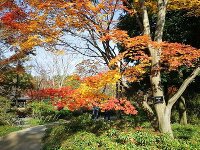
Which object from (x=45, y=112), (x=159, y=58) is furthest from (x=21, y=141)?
(x=45, y=112)

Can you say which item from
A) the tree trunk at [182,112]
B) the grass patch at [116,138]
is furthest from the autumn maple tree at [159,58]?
the tree trunk at [182,112]

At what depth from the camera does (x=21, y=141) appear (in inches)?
604

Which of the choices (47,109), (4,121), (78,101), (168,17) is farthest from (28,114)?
(78,101)

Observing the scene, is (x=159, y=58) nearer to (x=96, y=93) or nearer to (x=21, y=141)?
(x=96, y=93)

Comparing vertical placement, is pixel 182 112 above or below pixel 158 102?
below

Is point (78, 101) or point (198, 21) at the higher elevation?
point (198, 21)

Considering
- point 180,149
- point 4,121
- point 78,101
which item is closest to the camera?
point 180,149

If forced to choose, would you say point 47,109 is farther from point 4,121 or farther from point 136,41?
point 136,41

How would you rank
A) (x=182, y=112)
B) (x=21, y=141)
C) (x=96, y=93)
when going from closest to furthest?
(x=96, y=93), (x=21, y=141), (x=182, y=112)

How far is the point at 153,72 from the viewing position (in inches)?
402

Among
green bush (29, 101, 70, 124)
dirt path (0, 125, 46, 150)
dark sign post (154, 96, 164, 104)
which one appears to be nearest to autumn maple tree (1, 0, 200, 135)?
dark sign post (154, 96, 164, 104)

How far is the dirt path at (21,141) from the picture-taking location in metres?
14.2

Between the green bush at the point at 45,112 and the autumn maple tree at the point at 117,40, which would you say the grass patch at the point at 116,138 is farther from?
the green bush at the point at 45,112

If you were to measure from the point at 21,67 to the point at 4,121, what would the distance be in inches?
332
